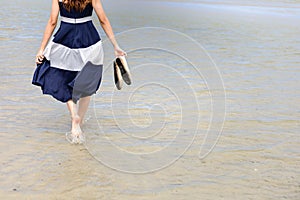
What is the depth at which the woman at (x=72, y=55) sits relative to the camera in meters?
5.12

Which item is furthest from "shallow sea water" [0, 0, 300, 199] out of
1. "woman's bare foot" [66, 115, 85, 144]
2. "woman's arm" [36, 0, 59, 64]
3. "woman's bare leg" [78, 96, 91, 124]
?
"woman's arm" [36, 0, 59, 64]

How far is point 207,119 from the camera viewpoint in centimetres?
623

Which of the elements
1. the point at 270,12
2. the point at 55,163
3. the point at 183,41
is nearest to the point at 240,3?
the point at 270,12

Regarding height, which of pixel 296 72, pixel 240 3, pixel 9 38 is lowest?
pixel 240 3

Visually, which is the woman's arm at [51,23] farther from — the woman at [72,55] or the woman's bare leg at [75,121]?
the woman's bare leg at [75,121]

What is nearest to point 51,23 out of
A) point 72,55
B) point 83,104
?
point 72,55

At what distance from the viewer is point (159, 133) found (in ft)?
18.6

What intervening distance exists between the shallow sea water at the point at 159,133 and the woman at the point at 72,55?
46cm

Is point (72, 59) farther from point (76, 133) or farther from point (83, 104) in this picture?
point (76, 133)

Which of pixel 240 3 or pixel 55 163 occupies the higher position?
pixel 55 163

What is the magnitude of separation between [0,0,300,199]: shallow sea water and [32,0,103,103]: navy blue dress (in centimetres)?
49

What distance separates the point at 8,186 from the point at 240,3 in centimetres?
2271

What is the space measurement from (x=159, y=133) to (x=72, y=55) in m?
1.18

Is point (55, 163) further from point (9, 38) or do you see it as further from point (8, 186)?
point (9, 38)
